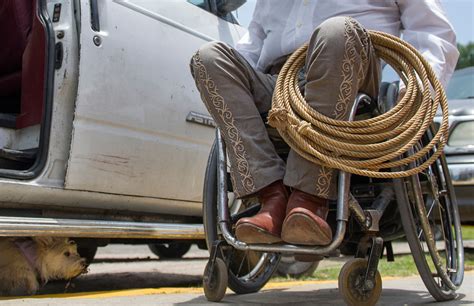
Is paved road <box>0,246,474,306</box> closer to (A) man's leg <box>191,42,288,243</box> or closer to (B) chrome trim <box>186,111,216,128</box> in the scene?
(A) man's leg <box>191,42,288,243</box>

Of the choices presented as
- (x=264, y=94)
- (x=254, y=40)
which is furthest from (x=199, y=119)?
(x=264, y=94)

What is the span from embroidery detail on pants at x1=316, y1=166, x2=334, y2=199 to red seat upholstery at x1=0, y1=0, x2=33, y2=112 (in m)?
1.96

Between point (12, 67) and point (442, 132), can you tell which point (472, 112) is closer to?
point (442, 132)

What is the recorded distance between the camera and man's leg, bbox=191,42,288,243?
211 cm

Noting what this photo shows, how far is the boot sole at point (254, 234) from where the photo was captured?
2064 mm

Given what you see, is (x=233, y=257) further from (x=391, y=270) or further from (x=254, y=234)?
(x=391, y=270)

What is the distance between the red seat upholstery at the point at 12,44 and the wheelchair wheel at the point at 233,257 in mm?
1388

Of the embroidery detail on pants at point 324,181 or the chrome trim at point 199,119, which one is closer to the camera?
the embroidery detail on pants at point 324,181

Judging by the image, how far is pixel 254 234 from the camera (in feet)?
6.81

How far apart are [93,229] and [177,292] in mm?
486

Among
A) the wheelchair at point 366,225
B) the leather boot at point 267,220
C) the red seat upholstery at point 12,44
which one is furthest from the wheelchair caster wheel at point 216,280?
the red seat upholstery at point 12,44

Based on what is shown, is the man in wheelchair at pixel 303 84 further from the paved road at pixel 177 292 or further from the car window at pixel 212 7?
the car window at pixel 212 7

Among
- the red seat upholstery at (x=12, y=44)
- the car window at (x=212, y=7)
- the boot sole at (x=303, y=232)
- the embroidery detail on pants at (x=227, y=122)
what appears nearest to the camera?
the boot sole at (x=303, y=232)

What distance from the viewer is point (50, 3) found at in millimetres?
3053
